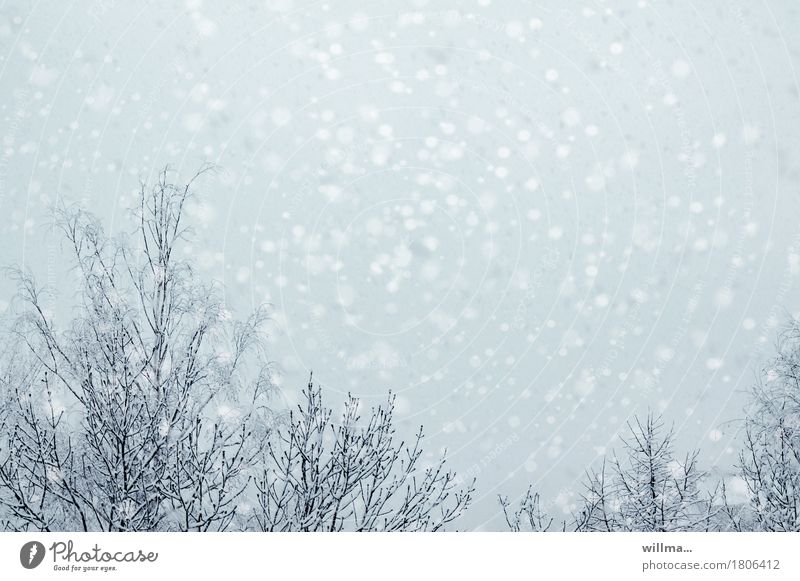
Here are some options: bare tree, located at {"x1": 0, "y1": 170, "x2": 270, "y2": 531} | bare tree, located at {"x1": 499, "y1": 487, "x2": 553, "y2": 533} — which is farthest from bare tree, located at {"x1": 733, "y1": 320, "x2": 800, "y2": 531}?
bare tree, located at {"x1": 0, "y1": 170, "x2": 270, "y2": 531}

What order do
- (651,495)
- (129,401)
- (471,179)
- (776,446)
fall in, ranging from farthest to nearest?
(471,179)
(776,446)
(651,495)
(129,401)

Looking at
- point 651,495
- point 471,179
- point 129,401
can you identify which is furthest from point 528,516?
point 471,179

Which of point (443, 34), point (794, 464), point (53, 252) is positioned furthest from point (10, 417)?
point (443, 34)

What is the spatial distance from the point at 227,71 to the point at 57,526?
4279 millimetres

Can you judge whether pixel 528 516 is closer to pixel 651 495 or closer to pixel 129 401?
pixel 651 495

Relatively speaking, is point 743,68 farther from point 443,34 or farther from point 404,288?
point 404,288

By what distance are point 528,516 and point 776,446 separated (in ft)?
5.11

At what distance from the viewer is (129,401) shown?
3.66m

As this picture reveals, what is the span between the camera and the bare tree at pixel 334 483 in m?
3.81

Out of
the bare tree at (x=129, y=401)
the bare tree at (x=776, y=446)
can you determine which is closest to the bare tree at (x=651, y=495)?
the bare tree at (x=776, y=446)

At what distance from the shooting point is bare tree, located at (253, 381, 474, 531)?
381cm

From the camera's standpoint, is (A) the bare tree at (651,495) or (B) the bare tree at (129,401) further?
(A) the bare tree at (651,495)

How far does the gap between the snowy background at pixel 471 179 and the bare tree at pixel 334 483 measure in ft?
5.93

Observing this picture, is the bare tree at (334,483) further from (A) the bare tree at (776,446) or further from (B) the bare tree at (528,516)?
(A) the bare tree at (776,446)
